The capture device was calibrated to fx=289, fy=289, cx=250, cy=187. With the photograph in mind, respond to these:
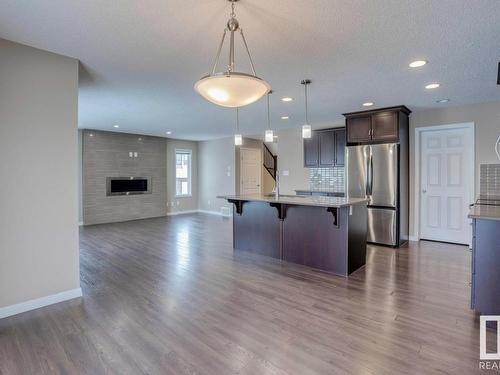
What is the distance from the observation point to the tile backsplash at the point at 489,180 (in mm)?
4609

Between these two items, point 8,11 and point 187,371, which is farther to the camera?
point 8,11

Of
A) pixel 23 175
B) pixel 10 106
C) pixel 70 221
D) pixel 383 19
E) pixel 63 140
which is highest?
pixel 383 19

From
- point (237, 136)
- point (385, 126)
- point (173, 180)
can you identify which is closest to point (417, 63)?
point (385, 126)

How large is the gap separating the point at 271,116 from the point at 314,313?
13.5ft

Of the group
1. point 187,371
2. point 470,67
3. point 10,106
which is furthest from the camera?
point 470,67

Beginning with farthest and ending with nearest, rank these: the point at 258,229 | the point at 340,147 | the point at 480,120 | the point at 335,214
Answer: the point at 340,147 < the point at 480,120 < the point at 258,229 < the point at 335,214

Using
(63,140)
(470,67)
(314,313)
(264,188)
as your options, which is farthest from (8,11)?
(264,188)

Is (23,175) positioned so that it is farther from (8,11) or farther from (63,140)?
(8,11)

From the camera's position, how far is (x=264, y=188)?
407 inches

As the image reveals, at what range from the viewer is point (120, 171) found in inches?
315

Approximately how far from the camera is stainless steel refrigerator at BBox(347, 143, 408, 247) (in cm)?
508

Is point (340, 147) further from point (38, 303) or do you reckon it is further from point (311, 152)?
point (38, 303)

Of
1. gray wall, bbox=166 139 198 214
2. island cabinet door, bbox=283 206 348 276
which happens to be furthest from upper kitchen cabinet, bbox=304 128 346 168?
gray wall, bbox=166 139 198 214

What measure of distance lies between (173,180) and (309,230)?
6345mm
